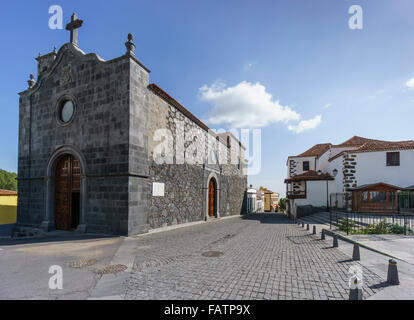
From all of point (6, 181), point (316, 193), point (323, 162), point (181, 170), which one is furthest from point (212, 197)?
point (6, 181)

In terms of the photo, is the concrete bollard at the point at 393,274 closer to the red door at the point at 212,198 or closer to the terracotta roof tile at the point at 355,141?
the red door at the point at 212,198

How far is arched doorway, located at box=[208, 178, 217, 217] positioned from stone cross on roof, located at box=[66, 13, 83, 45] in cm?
1244

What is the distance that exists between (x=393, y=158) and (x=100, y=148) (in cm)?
2067

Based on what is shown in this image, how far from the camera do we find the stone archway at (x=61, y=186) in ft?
33.0

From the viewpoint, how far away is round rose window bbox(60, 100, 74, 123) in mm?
10336

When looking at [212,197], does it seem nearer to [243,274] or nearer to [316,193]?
[316,193]

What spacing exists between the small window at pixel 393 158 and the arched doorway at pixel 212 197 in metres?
13.9

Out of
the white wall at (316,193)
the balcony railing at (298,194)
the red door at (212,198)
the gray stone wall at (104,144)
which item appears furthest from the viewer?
the balcony railing at (298,194)

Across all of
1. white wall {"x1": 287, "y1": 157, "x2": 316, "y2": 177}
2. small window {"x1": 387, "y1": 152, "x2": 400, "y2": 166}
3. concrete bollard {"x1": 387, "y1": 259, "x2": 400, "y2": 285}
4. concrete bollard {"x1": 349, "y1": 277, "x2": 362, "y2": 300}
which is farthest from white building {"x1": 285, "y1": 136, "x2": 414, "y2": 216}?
concrete bollard {"x1": 349, "y1": 277, "x2": 362, "y2": 300}

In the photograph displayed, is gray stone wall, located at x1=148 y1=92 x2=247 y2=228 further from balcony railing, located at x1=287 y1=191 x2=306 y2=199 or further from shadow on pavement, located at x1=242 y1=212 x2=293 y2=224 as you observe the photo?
balcony railing, located at x1=287 y1=191 x2=306 y2=199

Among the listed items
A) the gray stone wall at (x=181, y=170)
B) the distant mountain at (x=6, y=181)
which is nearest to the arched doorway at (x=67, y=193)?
the gray stone wall at (x=181, y=170)

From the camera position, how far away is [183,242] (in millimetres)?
7594
